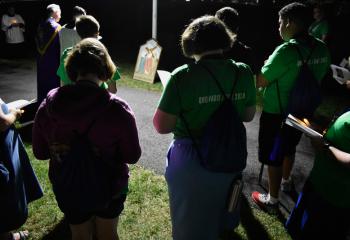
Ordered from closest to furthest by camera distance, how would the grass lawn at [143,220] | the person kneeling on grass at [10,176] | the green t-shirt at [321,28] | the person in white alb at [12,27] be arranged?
the person kneeling on grass at [10,176]
the grass lawn at [143,220]
the green t-shirt at [321,28]
the person in white alb at [12,27]

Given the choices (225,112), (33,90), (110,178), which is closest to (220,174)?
(225,112)

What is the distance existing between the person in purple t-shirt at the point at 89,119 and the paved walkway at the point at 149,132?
2.26 m

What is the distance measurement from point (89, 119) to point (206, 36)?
89cm

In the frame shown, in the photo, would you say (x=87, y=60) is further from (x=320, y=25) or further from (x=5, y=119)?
(x=320, y=25)

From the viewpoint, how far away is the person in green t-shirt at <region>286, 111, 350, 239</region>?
2.04 m

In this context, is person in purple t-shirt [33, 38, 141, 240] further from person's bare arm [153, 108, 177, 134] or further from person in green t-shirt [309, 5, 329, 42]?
person in green t-shirt [309, 5, 329, 42]

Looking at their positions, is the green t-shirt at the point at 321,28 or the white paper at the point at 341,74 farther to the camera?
the green t-shirt at the point at 321,28

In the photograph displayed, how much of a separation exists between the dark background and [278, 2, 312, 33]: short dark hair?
6.50m


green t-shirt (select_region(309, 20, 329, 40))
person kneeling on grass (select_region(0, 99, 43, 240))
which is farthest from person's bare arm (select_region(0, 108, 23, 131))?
green t-shirt (select_region(309, 20, 329, 40))

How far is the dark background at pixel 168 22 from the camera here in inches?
423

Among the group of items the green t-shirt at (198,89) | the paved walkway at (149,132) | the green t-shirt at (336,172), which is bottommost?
the paved walkway at (149,132)

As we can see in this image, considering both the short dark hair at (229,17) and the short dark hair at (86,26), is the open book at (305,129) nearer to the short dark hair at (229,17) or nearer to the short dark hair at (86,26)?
the short dark hair at (229,17)

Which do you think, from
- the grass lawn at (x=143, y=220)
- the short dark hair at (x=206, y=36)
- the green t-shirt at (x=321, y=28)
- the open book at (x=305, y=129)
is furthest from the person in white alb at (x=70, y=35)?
the green t-shirt at (x=321, y=28)

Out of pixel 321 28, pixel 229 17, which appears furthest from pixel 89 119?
pixel 321 28
